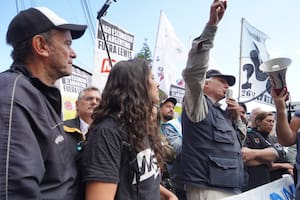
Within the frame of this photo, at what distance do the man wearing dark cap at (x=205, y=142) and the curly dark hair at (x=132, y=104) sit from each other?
692mm

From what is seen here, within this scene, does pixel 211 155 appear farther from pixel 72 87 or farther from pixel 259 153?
pixel 72 87

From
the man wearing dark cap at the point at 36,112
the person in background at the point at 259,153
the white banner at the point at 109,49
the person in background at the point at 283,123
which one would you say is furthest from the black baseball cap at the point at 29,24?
the white banner at the point at 109,49

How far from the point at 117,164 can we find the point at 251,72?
5055 millimetres

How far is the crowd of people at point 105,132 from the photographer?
95 cm

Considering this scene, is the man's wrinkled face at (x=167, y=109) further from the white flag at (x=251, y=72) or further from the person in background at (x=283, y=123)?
the person in background at (x=283, y=123)

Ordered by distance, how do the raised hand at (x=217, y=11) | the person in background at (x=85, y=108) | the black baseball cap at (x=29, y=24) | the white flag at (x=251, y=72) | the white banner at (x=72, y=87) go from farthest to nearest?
1. the white flag at (x=251, y=72)
2. the white banner at (x=72, y=87)
3. the person in background at (x=85, y=108)
4. the raised hand at (x=217, y=11)
5. the black baseball cap at (x=29, y=24)

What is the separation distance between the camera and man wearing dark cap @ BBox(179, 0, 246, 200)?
2303mm

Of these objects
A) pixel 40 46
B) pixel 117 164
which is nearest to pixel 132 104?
pixel 117 164

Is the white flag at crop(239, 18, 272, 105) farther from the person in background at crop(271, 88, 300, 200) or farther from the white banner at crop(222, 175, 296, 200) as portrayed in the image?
the person in background at crop(271, 88, 300, 200)

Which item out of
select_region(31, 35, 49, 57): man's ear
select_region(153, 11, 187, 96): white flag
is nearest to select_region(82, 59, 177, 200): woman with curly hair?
select_region(31, 35, 49, 57): man's ear

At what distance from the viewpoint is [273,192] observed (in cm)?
293

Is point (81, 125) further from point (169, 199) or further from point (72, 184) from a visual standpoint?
point (72, 184)

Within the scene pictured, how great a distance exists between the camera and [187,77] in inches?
92.7

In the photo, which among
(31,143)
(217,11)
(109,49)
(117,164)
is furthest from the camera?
(109,49)
